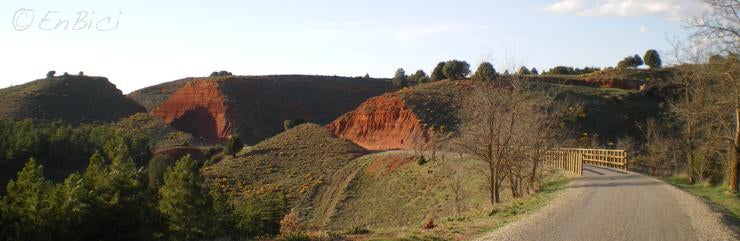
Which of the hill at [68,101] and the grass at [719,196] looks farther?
the hill at [68,101]

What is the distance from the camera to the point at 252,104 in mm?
93000

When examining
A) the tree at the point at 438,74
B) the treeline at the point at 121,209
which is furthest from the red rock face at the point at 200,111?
the treeline at the point at 121,209

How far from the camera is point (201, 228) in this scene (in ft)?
80.6

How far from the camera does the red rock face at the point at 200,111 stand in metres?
87.4

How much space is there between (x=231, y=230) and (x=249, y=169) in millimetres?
30136

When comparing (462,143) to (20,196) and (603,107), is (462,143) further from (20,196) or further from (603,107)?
(603,107)

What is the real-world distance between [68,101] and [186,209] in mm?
70267

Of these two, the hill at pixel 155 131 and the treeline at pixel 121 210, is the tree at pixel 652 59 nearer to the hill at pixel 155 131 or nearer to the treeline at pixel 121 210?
the hill at pixel 155 131

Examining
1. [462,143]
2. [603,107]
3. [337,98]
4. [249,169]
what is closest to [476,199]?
[462,143]

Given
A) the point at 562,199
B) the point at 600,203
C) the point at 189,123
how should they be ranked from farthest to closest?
the point at 189,123, the point at 562,199, the point at 600,203

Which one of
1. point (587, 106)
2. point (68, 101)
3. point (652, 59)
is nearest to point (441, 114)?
point (587, 106)

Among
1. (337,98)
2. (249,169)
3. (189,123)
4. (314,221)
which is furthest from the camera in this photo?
(337,98)

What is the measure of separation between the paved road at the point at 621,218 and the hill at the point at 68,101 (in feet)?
244

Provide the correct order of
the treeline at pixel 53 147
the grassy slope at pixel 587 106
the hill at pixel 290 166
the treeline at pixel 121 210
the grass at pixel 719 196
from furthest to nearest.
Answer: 1. the grassy slope at pixel 587 106
2. the treeline at pixel 53 147
3. the hill at pixel 290 166
4. the treeline at pixel 121 210
5. the grass at pixel 719 196
